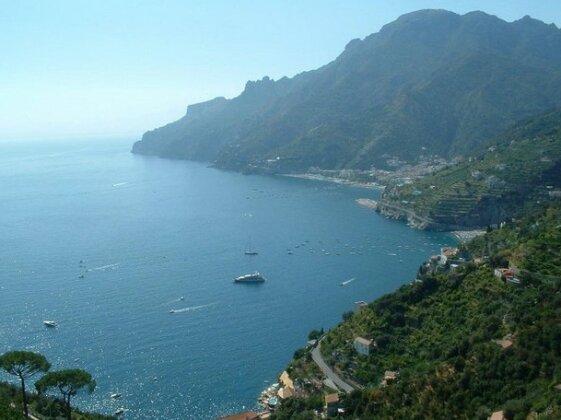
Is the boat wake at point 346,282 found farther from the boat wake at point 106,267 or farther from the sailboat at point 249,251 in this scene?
the boat wake at point 106,267

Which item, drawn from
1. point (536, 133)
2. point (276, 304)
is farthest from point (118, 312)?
point (536, 133)

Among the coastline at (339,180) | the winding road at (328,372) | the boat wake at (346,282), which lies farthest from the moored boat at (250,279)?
the coastline at (339,180)

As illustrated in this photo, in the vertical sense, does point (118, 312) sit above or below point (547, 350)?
below

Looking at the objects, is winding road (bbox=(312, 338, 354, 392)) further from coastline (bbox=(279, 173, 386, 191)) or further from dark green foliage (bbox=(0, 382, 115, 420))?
coastline (bbox=(279, 173, 386, 191))

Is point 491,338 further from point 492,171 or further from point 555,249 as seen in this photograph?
point 492,171

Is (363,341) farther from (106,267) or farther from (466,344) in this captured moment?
(106,267)

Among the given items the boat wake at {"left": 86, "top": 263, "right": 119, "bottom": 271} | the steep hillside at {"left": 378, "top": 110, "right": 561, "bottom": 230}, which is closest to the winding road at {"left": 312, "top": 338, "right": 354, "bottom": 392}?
the boat wake at {"left": 86, "top": 263, "right": 119, "bottom": 271}

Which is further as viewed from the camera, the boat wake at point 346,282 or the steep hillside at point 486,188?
the steep hillside at point 486,188
